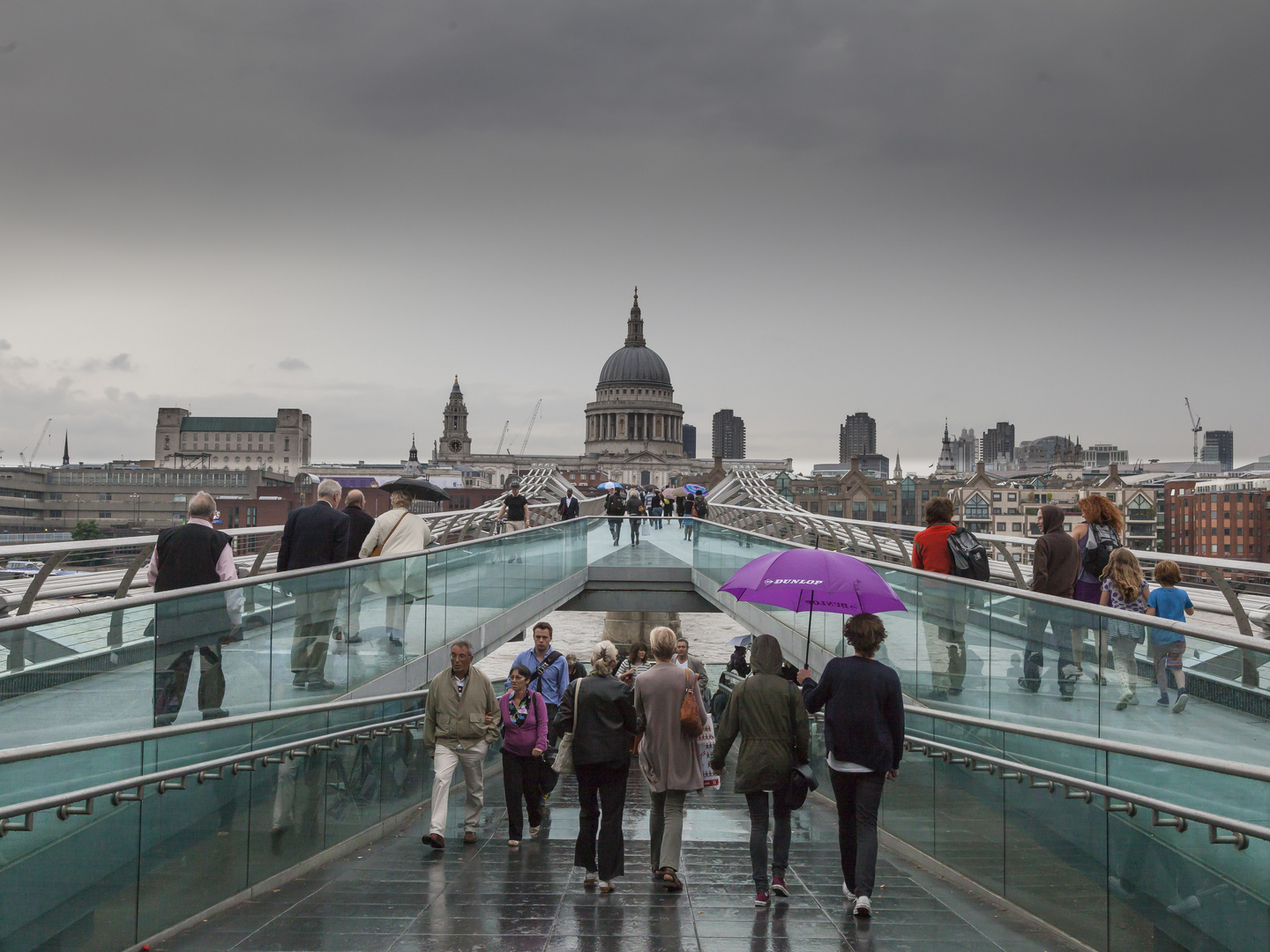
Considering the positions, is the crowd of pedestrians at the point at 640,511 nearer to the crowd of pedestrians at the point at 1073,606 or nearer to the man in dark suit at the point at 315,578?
the man in dark suit at the point at 315,578

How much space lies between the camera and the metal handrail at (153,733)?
499 cm

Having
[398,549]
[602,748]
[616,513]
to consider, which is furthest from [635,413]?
[602,748]

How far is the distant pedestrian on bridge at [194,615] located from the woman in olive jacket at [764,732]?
2.91 metres

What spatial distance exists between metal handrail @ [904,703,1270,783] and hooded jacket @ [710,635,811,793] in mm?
1215

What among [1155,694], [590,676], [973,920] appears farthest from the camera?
[590,676]

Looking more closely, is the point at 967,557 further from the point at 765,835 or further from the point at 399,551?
the point at 399,551

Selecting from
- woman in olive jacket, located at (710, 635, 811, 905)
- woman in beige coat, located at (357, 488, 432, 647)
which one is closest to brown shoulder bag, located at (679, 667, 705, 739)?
woman in olive jacket, located at (710, 635, 811, 905)

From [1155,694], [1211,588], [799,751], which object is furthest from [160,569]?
[1211,588]

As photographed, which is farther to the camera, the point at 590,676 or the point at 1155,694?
the point at 590,676

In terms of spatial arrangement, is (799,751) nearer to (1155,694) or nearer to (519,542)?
(1155,694)

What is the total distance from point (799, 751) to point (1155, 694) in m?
1.91

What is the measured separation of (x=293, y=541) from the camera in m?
9.80

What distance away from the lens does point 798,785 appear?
6.85 m

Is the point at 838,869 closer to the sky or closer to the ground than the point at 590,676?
closer to the ground
